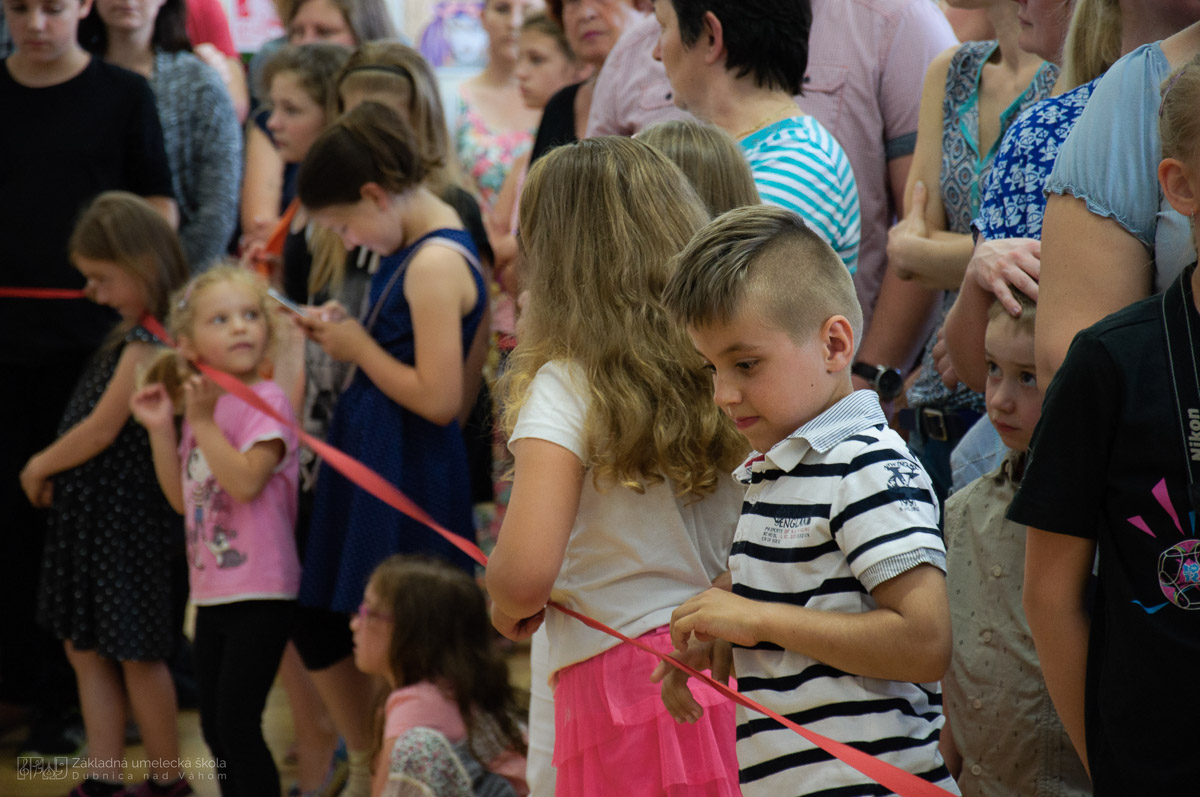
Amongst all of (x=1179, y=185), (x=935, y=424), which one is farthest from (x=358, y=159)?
(x=1179, y=185)

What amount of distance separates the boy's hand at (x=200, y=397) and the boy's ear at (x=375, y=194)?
63cm

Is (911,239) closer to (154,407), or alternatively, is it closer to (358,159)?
(358,159)

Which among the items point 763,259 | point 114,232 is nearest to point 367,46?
point 114,232

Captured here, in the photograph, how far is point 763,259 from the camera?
1.50m

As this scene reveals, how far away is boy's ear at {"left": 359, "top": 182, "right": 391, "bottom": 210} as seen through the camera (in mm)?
3087

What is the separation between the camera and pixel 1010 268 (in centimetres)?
182

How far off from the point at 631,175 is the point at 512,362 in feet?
1.17

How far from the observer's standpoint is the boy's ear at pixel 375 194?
10.1 ft

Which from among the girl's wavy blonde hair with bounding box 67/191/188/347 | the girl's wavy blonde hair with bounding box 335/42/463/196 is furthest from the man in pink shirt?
the girl's wavy blonde hair with bounding box 67/191/188/347

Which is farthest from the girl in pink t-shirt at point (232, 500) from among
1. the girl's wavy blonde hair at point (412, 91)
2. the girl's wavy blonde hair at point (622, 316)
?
the girl's wavy blonde hair at point (622, 316)

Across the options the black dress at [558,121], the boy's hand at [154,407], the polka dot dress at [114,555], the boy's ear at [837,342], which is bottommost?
the polka dot dress at [114,555]

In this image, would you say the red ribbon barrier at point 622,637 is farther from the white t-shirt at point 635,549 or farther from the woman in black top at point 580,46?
the woman in black top at point 580,46

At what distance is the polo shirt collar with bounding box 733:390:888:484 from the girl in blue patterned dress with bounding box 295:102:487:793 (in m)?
1.65

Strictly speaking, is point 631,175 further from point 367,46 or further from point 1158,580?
point 367,46
